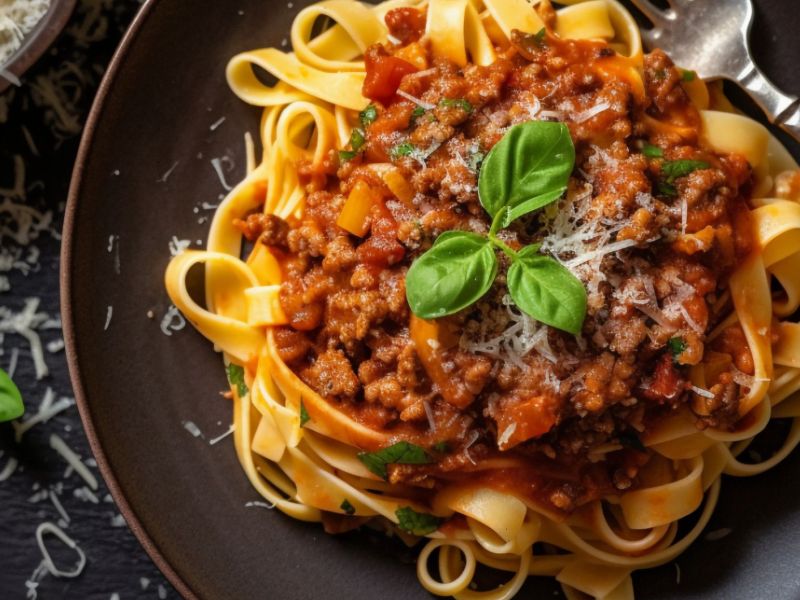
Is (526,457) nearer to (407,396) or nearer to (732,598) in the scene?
(407,396)

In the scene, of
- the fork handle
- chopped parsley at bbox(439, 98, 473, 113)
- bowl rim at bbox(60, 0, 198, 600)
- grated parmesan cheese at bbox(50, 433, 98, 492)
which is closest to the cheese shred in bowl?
bowl rim at bbox(60, 0, 198, 600)

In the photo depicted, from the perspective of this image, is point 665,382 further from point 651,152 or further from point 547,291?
point 651,152

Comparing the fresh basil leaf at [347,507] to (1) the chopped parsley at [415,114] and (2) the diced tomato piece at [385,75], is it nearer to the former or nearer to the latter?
(1) the chopped parsley at [415,114]

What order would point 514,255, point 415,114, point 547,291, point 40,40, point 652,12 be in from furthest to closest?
1. point 40,40
2. point 652,12
3. point 415,114
4. point 514,255
5. point 547,291

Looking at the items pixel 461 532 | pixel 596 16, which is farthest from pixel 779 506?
pixel 596 16

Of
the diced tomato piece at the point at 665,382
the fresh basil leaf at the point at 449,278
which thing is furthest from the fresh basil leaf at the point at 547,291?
the diced tomato piece at the point at 665,382

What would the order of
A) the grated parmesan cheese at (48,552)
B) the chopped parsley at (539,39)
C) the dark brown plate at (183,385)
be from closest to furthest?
the chopped parsley at (539,39)
the dark brown plate at (183,385)
the grated parmesan cheese at (48,552)

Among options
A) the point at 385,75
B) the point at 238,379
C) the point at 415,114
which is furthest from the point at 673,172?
the point at 238,379

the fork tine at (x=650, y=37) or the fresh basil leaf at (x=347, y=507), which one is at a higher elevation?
the fork tine at (x=650, y=37)
